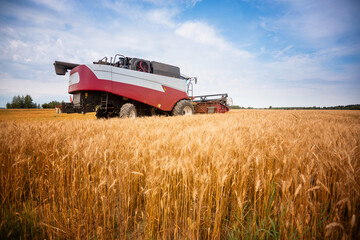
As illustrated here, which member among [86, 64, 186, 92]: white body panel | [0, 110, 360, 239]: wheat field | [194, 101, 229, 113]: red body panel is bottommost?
[0, 110, 360, 239]: wheat field

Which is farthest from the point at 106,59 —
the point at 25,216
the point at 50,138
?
the point at 25,216

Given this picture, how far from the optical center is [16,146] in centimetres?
194

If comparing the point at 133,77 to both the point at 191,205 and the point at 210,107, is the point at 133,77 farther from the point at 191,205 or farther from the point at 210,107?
the point at 191,205

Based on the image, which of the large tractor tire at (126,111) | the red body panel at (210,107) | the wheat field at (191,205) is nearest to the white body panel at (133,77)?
the large tractor tire at (126,111)

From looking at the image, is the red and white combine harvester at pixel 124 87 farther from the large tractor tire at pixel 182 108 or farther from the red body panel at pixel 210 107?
the red body panel at pixel 210 107

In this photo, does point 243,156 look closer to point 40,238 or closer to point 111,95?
point 40,238

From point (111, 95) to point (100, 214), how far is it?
21.4 ft

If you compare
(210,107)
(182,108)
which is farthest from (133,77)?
(210,107)

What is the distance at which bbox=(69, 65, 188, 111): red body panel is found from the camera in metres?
6.17

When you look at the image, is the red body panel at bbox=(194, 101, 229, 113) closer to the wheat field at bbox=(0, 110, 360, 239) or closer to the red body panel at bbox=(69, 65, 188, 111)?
the red body panel at bbox=(69, 65, 188, 111)

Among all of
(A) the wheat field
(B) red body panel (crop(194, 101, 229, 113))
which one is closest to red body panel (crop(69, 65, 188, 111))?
(B) red body panel (crop(194, 101, 229, 113))

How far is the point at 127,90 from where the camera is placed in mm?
7027

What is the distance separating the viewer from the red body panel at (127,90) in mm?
6172

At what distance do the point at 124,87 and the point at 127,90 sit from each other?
183mm
